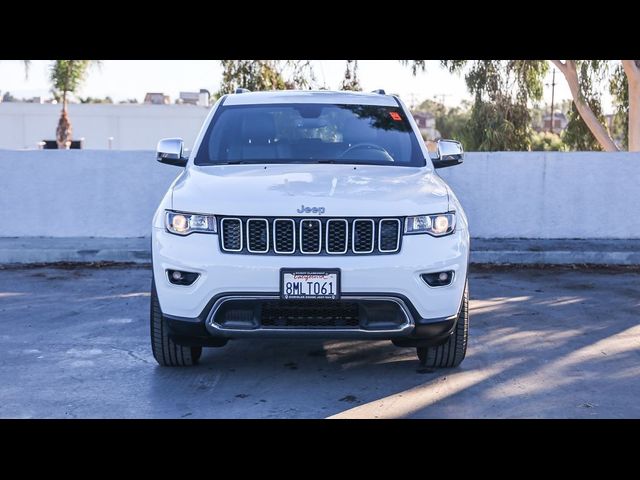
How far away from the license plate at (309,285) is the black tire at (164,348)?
913mm

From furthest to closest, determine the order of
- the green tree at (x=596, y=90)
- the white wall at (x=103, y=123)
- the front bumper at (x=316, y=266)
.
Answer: the white wall at (x=103, y=123)
the green tree at (x=596, y=90)
the front bumper at (x=316, y=266)

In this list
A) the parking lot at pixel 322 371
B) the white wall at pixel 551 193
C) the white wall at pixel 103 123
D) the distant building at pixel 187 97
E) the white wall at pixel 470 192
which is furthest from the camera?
the distant building at pixel 187 97

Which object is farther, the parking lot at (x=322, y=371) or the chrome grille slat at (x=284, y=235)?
the chrome grille slat at (x=284, y=235)

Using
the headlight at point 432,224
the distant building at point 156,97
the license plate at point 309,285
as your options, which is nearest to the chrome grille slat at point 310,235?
the license plate at point 309,285

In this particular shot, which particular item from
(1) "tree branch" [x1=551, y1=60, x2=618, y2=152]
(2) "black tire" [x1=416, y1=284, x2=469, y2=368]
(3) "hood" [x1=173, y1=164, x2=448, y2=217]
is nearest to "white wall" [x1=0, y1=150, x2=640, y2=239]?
(3) "hood" [x1=173, y1=164, x2=448, y2=217]

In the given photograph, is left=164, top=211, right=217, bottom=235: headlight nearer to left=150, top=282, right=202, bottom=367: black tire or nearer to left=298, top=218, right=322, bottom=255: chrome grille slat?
left=150, top=282, right=202, bottom=367: black tire

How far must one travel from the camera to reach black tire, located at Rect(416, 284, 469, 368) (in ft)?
19.3

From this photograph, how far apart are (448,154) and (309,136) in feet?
3.47

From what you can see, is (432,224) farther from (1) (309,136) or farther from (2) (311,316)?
(1) (309,136)

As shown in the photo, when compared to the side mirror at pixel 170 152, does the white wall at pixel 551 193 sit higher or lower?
lower

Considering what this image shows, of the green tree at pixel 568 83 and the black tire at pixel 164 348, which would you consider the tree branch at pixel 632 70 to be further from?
the black tire at pixel 164 348

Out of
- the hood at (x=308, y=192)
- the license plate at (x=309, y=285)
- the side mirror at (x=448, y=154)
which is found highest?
the side mirror at (x=448, y=154)

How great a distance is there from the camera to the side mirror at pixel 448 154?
22.6ft
